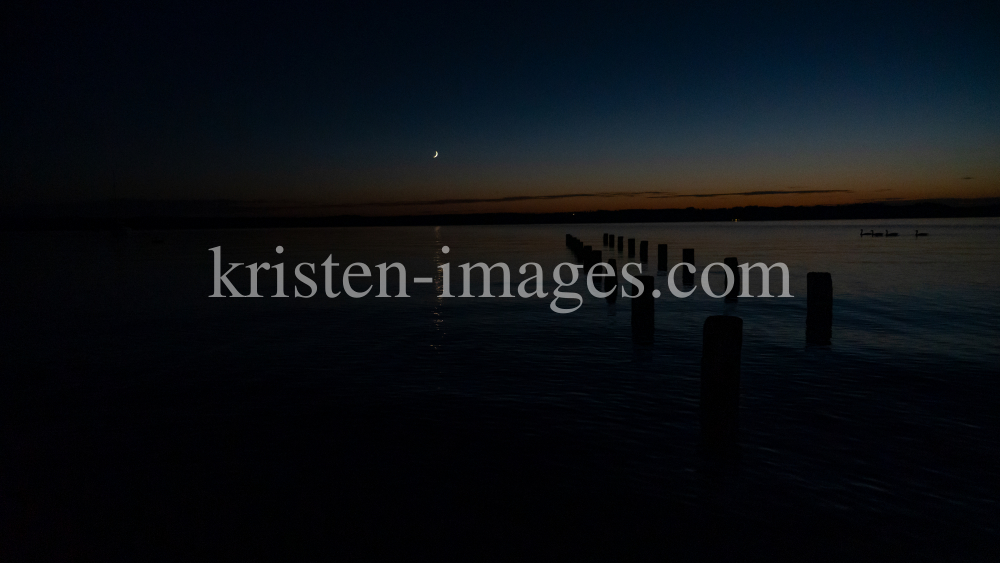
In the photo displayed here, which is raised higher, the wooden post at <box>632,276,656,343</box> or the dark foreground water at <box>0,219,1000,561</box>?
the wooden post at <box>632,276,656,343</box>

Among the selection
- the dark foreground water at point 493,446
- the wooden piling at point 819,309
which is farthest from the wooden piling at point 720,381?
the wooden piling at point 819,309

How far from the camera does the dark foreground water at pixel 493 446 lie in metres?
5.51

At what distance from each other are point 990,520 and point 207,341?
14237 mm

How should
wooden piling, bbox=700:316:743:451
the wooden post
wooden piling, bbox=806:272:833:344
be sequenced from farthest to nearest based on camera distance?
the wooden post → wooden piling, bbox=806:272:833:344 → wooden piling, bbox=700:316:743:451

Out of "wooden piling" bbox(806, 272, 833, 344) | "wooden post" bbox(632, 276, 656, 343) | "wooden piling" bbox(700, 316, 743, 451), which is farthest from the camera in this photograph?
"wooden post" bbox(632, 276, 656, 343)

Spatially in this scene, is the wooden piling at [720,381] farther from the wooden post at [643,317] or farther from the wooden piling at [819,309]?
the wooden post at [643,317]

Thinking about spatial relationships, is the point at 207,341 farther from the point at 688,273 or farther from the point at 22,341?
the point at 688,273

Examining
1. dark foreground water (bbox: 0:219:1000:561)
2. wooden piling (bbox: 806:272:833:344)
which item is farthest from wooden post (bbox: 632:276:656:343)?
wooden piling (bbox: 806:272:833:344)

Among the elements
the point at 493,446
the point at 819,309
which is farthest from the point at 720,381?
the point at 819,309

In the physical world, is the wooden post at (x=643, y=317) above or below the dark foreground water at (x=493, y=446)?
above

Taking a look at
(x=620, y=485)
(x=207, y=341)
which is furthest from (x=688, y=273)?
(x=620, y=485)

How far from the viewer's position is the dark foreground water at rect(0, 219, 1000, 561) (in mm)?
5512

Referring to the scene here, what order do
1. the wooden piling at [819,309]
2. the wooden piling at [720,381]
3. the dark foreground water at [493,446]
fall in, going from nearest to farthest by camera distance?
1. the dark foreground water at [493,446]
2. the wooden piling at [720,381]
3. the wooden piling at [819,309]

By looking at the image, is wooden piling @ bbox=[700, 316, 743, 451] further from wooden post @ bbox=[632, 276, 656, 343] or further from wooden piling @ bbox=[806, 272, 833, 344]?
wooden post @ bbox=[632, 276, 656, 343]
